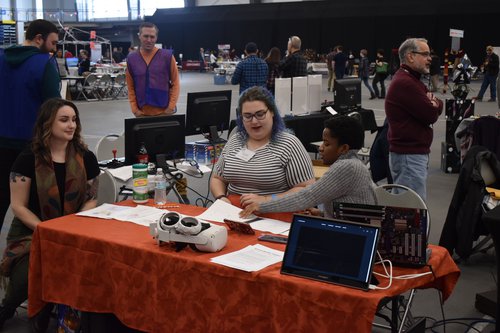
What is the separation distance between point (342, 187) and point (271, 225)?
0.37m

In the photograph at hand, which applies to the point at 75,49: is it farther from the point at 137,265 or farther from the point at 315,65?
the point at 137,265

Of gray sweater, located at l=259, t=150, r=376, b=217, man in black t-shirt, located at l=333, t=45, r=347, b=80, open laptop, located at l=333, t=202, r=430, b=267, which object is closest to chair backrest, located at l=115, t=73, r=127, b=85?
man in black t-shirt, located at l=333, t=45, r=347, b=80

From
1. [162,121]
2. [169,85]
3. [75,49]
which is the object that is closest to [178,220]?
[162,121]

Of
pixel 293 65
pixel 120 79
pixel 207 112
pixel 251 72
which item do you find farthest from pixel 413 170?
pixel 120 79

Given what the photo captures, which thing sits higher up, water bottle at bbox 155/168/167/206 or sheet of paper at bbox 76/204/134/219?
water bottle at bbox 155/168/167/206

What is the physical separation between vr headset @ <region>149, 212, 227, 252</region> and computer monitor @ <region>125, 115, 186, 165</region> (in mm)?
1278

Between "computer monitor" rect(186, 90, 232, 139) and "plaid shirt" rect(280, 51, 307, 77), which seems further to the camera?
"plaid shirt" rect(280, 51, 307, 77)

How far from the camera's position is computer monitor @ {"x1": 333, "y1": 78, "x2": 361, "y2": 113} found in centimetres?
686

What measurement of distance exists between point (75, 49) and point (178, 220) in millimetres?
26175

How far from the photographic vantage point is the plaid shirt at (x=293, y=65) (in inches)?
348

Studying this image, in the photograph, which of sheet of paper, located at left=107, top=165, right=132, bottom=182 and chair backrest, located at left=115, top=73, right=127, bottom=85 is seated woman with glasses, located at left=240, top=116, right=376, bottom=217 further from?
chair backrest, located at left=115, top=73, right=127, bottom=85

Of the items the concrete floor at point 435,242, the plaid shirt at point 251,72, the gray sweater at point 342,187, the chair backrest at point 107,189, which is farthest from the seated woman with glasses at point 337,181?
the plaid shirt at point 251,72

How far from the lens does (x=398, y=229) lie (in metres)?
2.29

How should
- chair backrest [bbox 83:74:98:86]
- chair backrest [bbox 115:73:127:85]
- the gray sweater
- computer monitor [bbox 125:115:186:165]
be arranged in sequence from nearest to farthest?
1. the gray sweater
2. computer monitor [bbox 125:115:186:165]
3. chair backrest [bbox 83:74:98:86]
4. chair backrest [bbox 115:73:127:85]
